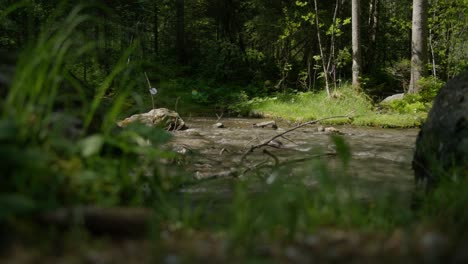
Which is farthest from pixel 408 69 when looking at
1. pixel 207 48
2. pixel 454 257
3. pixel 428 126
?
pixel 454 257

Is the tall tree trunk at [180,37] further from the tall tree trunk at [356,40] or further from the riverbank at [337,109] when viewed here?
the tall tree trunk at [356,40]

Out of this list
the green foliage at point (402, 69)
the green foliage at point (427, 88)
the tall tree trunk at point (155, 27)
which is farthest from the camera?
the tall tree trunk at point (155, 27)

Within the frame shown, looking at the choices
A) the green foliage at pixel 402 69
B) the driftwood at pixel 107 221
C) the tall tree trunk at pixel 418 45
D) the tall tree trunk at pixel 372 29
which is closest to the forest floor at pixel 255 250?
the driftwood at pixel 107 221

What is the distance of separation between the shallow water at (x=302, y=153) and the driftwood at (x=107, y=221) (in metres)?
0.90

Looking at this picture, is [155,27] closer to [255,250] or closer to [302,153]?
[302,153]

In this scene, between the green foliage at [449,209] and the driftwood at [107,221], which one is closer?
the driftwood at [107,221]

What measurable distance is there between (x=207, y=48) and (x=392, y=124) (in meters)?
13.4

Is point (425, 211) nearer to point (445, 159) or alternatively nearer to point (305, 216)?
point (305, 216)

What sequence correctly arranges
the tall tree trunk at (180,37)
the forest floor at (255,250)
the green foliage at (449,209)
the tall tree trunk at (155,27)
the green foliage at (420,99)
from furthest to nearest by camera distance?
the tall tree trunk at (155,27)
the tall tree trunk at (180,37)
the green foliage at (420,99)
the green foliage at (449,209)
the forest floor at (255,250)

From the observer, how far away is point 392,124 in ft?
33.2

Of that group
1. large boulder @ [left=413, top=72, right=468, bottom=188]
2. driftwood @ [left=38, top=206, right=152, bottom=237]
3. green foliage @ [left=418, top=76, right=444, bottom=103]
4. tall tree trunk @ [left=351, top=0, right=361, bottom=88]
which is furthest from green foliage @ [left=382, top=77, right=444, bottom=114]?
driftwood @ [left=38, top=206, right=152, bottom=237]

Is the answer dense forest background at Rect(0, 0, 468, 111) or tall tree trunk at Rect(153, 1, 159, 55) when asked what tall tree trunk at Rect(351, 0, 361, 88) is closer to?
dense forest background at Rect(0, 0, 468, 111)

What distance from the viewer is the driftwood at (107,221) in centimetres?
142

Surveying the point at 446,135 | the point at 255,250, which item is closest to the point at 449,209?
the point at 255,250
